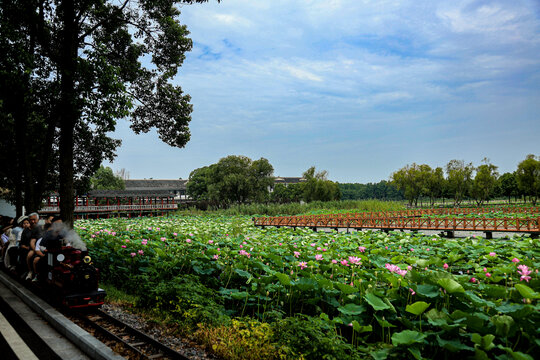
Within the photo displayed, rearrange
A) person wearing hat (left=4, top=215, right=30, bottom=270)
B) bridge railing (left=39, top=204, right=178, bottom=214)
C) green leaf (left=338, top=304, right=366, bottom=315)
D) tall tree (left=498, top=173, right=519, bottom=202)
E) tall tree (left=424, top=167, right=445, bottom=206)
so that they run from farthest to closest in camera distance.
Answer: tall tree (left=498, top=173, right=519, bottom=202) → tall tree (left=424, top=167, right=445, bottom=206) → bridge railing (left=39, top=204, right=178, bottom=214) → person wearing hat (left=4, top=215, right=30, bottom=270) → green leaf (left=338, top=304, right=366, bottom=315)

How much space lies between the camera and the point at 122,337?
581 cm

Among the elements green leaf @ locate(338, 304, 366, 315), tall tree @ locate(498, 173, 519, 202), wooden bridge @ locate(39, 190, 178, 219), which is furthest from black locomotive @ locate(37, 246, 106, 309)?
tall tree @ locate(498, 173, 519, 202)

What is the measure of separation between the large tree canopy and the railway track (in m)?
5.18

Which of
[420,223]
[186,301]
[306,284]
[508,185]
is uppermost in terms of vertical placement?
[508,185]

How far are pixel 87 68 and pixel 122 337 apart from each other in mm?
7698

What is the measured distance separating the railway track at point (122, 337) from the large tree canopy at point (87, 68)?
5175mm

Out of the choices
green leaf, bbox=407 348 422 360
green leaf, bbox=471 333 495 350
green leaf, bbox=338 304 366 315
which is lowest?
green leaf, bbox=407 348 422 360

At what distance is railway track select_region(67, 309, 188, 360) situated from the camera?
504 centimetres

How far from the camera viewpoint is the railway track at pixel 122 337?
5.04 meters

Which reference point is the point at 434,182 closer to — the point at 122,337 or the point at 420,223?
the point at 420,223

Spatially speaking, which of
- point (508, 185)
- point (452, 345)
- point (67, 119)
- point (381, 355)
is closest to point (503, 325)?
point (452, 345)

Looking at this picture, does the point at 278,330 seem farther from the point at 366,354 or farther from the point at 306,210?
the point at 306,210

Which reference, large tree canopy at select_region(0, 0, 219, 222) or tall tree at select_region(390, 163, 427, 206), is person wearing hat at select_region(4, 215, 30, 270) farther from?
tall tree at select_region(390, 163, 427, 206)

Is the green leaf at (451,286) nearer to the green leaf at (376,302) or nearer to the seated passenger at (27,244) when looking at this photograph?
the green leaf at (376,302)
